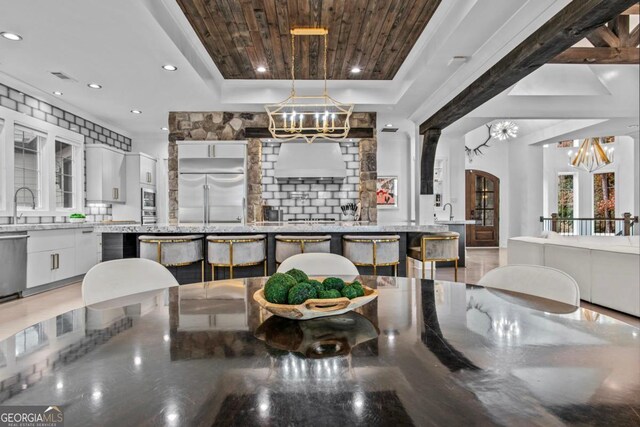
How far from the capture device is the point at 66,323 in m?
1.00

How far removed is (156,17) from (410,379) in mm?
3492

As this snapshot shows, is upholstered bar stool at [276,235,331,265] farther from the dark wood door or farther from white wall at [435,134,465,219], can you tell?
the dark wood door

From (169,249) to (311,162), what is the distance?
3.40 m

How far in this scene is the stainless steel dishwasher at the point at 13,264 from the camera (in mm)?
4039

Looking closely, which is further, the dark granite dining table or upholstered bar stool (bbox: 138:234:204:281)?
upholstered bar stool (bbox: 138:234:204:281)

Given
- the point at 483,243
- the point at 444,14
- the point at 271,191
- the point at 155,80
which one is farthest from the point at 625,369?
the point at 483,243

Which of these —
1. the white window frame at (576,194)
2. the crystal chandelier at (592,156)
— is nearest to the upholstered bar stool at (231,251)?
the crystal chandelier at (592,156)

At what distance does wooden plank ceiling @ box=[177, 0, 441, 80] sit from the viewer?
3.24 m

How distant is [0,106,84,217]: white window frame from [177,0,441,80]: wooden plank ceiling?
2833 mm

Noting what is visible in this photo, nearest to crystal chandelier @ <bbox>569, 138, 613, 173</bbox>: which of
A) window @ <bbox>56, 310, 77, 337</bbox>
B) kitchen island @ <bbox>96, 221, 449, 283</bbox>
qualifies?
kitchen island @ <bbox>96, 221, 449, 283</bbox>

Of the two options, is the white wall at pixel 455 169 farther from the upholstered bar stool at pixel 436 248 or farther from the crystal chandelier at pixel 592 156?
the crystal chandelier at pixel 592 156

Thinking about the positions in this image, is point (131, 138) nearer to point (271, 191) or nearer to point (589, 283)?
point (271, 191)

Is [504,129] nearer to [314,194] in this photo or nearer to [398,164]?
[398,164]

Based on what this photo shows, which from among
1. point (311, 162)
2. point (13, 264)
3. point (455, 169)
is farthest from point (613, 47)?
point (13, 264)
